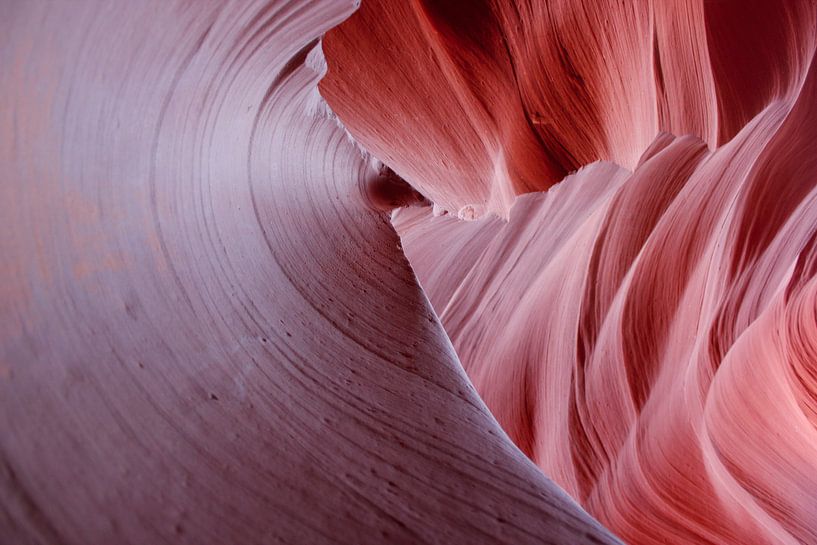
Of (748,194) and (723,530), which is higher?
(748,194)

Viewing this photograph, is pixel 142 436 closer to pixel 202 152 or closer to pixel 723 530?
pixel 202 152

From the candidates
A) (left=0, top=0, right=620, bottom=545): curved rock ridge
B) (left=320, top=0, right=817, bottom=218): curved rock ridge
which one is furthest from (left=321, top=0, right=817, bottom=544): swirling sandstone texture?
(left=0, top=0, right=620, bottom=545): curved rock ridge

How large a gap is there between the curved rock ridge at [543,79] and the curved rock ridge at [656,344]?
7.1 inches

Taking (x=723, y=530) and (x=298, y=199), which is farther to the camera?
(x=723, y=530)

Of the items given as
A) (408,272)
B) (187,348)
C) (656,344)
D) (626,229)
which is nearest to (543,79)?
(626,229)

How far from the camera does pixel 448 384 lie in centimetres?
90

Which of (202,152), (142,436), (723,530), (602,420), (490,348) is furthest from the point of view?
(490,348)

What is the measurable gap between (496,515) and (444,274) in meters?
2.45

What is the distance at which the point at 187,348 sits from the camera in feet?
2.20

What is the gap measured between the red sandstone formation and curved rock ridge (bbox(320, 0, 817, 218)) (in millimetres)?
12

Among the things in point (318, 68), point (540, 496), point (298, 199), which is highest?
point (318, 68)

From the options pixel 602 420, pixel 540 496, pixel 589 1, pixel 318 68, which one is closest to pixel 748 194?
pixel 589 1

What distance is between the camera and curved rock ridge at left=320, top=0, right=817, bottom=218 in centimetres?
198

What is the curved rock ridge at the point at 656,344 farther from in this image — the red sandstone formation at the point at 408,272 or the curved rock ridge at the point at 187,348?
the curved rock ridge at the point at 187,348
